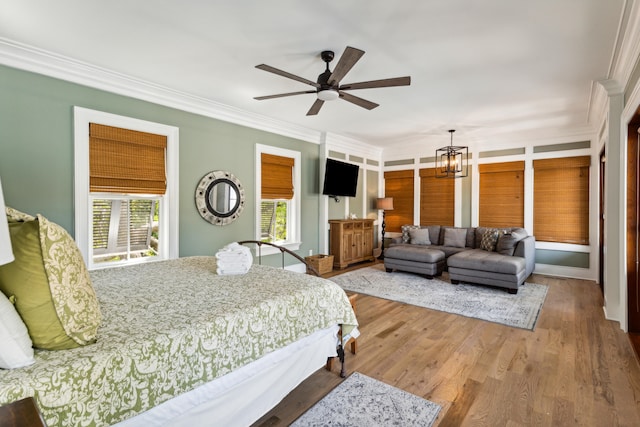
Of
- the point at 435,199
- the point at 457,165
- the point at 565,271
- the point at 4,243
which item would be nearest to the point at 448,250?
the point at 435,199

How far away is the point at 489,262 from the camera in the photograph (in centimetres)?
459

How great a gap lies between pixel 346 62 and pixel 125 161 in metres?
2.76

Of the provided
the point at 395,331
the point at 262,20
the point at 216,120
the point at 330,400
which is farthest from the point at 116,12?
the point at 395,331

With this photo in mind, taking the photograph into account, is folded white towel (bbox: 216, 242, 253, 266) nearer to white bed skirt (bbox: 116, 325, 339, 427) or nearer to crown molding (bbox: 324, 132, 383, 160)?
white bed skirt (bbox: 116, 325, 339, 427)

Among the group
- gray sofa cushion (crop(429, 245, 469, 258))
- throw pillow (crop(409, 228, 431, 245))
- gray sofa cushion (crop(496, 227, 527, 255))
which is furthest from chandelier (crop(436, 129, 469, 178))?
gray sofa cushion (crop(496, 227, 527, 255))

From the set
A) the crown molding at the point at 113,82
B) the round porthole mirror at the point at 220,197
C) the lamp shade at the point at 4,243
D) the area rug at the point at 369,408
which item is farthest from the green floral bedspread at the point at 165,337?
the crown molding at the point at 113,82

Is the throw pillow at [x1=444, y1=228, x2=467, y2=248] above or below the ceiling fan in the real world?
below

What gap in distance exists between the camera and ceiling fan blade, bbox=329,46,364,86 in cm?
221

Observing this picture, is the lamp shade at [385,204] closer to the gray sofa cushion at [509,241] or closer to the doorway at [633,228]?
the gray sofa cushion at [509,241]

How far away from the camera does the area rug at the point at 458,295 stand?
365 centimetres

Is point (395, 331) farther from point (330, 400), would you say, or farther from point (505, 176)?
point (505, 176)

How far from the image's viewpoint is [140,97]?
3.66 metres

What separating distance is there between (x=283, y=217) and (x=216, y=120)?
2.02 meters

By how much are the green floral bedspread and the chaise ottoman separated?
11.1 ft
